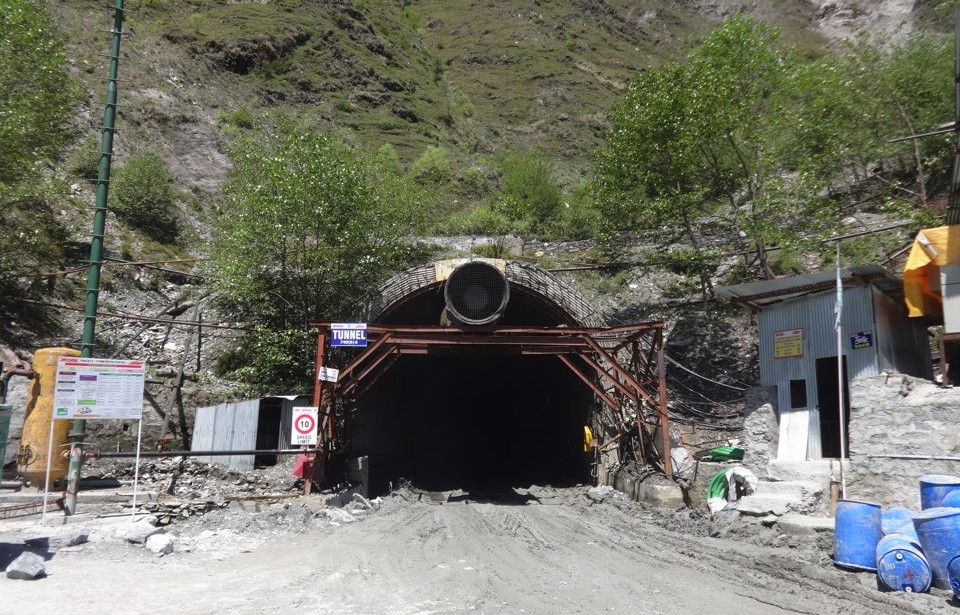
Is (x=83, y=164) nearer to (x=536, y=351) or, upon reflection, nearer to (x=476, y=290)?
(x=476, y=290)

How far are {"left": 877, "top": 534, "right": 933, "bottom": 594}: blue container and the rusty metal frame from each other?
25.6 ft

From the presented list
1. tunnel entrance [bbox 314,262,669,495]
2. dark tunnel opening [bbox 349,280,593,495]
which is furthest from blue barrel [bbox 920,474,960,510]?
dark tunnel opening [bbox 349,280,593,495]

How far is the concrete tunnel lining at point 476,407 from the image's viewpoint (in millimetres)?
18250

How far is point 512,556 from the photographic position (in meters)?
9.55

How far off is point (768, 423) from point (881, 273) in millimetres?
4024

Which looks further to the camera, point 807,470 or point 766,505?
point 807,470

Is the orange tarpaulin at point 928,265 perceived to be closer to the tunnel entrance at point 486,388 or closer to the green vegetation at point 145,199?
the tunnel entrance at point 486,388

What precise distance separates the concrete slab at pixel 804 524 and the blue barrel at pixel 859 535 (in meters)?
1.43

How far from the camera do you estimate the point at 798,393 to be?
13.6 m

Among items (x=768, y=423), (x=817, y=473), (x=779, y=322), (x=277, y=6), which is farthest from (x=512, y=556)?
(x=277, y=6)

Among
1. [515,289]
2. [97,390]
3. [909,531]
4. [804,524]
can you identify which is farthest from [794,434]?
[97,390]

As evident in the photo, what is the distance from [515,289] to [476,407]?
13.8m

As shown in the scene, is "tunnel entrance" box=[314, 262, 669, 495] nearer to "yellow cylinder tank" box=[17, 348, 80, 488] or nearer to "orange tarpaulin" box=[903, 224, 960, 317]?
"yellow cylinder tank" box=[17, 348, 80, 488]

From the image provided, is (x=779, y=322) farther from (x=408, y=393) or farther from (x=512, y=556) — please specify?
(x=408, y=393)
